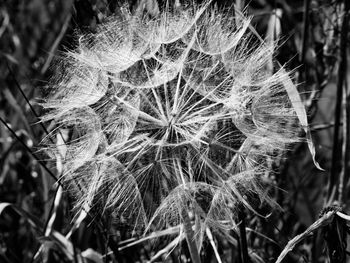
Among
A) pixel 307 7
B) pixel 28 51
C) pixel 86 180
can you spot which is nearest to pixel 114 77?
pixel 86 180

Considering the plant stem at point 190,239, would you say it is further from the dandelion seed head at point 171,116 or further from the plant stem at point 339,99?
the plant stem at point 339,99

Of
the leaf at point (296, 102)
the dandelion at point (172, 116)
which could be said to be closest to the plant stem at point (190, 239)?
the dandelion at point (172, 116)

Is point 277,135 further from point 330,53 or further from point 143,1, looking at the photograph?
point 330,53

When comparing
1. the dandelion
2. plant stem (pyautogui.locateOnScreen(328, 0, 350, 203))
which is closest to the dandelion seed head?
the dandelion

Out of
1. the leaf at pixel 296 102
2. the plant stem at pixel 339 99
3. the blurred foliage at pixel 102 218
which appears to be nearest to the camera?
the leaf at pixel 296 102

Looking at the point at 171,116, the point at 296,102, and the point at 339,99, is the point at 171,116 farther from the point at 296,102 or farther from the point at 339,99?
the point at 339,99

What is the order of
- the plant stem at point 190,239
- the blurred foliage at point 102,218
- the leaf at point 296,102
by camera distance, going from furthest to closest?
the blurred foliage at point 102,218 → the leaf at point 296,102 → the plant stem at point 190,239

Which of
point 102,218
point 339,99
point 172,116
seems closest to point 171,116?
point 172,116
